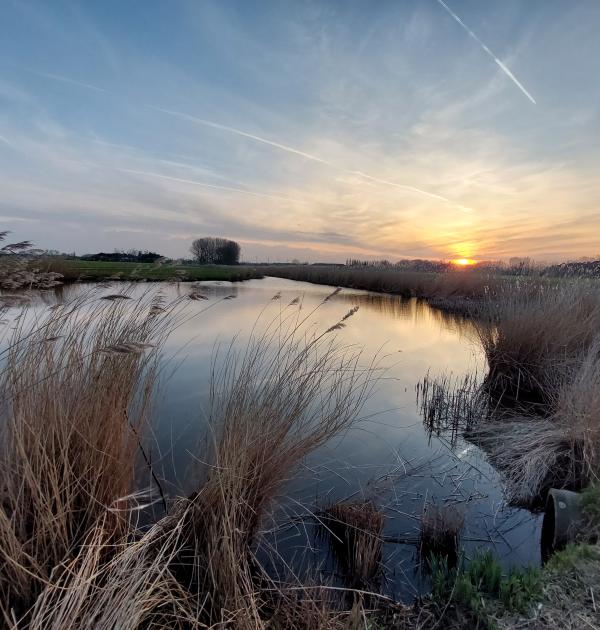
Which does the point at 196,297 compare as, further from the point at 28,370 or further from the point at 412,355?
the point at 412,355

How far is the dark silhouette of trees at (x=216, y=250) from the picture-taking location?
275 feet

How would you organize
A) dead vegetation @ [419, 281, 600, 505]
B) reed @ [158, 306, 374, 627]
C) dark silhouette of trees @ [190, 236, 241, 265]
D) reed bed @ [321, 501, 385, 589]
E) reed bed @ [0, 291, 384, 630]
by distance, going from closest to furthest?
reed bed @ [0, 291, 384, 630]
reed @ [158, 306, 374, 627]
reed bed @ [321, 501, 385, 589]
dead vegetation @ [419, 281, 600, 505]
dark silhouette of trees @ [190, 236, 241, 265]

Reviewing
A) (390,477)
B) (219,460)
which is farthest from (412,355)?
(219,460)

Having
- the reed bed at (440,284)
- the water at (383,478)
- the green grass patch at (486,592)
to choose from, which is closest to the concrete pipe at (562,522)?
the water at (383,478)

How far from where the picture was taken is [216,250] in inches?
3415

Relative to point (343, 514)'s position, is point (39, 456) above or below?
above

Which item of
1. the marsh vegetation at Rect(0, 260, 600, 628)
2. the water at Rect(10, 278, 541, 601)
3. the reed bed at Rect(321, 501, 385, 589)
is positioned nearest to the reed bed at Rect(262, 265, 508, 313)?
the water at Rect(10, 278, 541, 601)

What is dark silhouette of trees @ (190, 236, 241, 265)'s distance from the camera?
83.7 m

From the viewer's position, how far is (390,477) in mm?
3951

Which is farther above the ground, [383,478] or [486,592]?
[486,592]

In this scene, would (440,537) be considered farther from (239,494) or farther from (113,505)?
(113,505)

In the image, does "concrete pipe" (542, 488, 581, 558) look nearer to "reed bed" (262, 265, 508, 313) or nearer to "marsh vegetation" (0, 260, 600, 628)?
"marsh vegetation" (0, 260, 600, 628)

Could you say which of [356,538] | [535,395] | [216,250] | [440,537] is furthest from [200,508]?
[216,250]

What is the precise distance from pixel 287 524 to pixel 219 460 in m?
1.11
